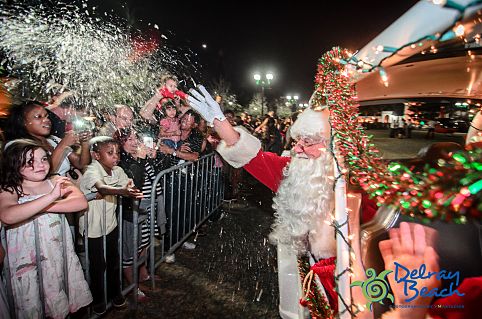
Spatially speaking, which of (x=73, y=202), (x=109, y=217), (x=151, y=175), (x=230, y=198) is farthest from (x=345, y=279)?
(x=230, y=198)

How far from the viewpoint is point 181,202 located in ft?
16.8

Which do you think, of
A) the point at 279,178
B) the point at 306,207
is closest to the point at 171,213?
the point at 279,178

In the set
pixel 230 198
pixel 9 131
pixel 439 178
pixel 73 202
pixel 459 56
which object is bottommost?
pixel 230 198

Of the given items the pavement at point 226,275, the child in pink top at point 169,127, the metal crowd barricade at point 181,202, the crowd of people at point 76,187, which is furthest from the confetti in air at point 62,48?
the pavement at point 226,275

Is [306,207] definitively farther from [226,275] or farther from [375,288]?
[226,275]

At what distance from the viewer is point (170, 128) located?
215 inches

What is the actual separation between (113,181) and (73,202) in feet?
2.68

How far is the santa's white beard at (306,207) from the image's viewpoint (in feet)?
7.06

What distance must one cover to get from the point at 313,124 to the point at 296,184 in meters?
0.53

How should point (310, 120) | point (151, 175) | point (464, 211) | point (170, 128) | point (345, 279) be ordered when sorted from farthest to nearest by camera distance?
point (170, 128) → point (151, 175) → point (310, 120) → point (345, 279) → point (464, 211)

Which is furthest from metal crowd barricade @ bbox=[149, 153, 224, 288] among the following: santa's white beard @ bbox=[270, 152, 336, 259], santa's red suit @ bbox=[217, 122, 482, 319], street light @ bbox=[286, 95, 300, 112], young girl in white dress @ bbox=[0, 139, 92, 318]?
street light @ bbox=[286, 95, 300, 112]

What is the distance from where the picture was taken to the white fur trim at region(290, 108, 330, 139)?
2.41 metres

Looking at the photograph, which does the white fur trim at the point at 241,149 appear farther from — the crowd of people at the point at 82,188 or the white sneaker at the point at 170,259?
the white sneaker at the point at 170,259

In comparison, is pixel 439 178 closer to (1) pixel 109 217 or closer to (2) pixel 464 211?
(2) pixel 464 211
